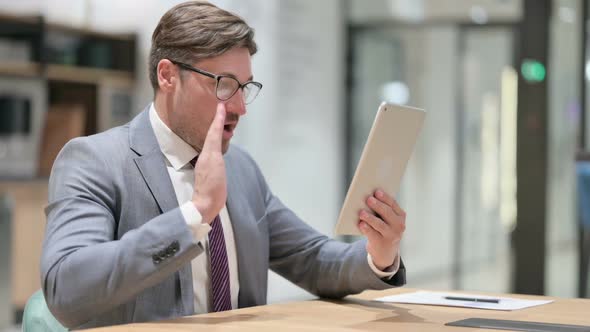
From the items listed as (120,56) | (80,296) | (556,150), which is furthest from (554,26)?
(80,296)

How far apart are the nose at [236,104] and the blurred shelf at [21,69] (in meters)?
4.13

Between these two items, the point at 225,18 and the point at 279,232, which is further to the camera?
the point at 279,232

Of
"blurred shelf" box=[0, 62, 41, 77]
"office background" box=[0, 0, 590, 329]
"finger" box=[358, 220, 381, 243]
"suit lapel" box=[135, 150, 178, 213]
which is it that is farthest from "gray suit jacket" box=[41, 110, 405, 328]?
"blurred shelf" box=[0, 62, 41, 77]

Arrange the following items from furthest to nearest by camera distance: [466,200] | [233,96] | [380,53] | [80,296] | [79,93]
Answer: [380,53]
[466,200]
[79,93]
[233,96]
[80,296]

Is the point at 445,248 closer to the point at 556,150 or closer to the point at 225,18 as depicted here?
the point at 556,150

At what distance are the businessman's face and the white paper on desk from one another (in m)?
0.57

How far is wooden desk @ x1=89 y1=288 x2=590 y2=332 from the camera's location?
184 cm

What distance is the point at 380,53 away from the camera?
822 cm

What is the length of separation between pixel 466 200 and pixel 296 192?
137cm

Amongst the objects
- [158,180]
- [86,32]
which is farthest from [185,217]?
[86,32]

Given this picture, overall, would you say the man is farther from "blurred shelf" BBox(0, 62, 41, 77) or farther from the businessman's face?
"blurred shelf" BBox(0, 62, 41, 77)

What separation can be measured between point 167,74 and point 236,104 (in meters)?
0.19

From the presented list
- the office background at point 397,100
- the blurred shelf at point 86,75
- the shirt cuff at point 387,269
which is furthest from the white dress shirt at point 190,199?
the blurred shelf at point 86,75

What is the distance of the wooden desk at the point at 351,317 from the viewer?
6.02ft
